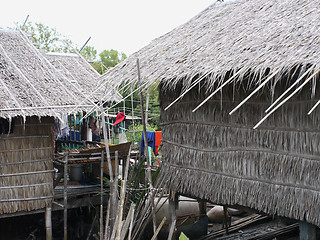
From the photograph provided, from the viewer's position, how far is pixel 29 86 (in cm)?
759

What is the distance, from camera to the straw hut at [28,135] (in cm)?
711

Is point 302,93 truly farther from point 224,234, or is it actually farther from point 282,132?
point 224,234

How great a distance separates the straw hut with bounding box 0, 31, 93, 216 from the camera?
711 centimetres

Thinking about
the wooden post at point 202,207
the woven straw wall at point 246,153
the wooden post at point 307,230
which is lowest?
the wooden post at point 202,207

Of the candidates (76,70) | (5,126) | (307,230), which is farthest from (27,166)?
(76,70)

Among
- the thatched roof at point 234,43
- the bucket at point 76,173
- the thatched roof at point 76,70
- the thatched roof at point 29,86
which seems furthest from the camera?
the thatched roof at point 76,70

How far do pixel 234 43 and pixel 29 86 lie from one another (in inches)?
167

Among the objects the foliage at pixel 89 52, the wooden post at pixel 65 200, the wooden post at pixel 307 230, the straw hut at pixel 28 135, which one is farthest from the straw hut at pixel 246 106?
the foliage at pixel 89 52

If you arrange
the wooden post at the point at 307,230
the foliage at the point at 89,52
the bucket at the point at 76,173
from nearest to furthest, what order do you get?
the wooden post at the point at 307,230
the bucket at the point at 76,173
the foliage at the point at 89,52

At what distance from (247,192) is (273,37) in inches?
77.7

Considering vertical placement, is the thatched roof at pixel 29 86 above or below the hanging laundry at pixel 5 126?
above

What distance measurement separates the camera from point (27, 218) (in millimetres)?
9422

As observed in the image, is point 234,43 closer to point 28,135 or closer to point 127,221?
point 127,221

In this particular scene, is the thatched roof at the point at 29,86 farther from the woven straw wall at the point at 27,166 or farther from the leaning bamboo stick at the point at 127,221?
the leaning bamboo stick at the point at 127,221
